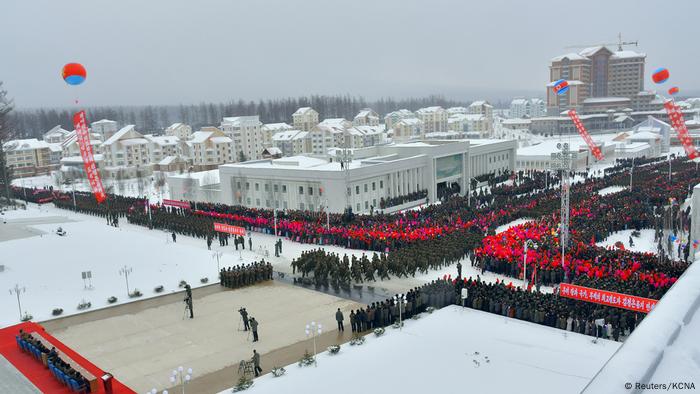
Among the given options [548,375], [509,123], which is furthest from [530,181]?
[509,123]

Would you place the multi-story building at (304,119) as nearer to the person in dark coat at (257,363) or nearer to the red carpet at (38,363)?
the red carpet at (38,363)

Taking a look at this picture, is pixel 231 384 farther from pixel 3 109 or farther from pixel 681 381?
pixel 3 109

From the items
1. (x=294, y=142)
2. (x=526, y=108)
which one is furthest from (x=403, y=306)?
(x=526, y=108)

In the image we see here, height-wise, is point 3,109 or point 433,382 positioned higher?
point 3,109

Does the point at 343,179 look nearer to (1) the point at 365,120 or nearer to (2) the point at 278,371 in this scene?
(2) the point at 278,371

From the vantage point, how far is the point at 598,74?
12212 centimetres

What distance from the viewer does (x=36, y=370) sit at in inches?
502

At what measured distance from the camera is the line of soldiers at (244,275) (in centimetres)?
1967

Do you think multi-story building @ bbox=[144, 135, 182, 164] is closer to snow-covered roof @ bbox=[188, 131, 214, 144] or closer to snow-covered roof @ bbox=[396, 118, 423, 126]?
snow-covered roof @ bbox=[188, 131, 214, 144]

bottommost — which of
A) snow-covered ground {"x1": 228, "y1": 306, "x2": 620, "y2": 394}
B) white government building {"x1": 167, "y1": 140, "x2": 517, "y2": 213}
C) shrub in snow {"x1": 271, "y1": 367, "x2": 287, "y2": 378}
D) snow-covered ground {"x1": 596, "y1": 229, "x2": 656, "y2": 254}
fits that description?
snow-covered ground {"x1": 596, "y1": 229, "x2": 656, "y2": 254}

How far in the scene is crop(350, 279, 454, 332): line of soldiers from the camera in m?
14.7

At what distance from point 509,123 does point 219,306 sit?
111802 millimetres

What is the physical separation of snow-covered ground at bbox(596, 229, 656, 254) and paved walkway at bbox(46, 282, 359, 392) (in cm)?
1357

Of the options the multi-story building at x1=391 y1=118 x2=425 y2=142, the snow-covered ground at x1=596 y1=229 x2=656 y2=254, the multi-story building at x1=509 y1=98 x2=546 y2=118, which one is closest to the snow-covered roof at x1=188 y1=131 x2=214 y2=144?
the multi-story building at x1=391 y1=118 x2=425 y2=142
